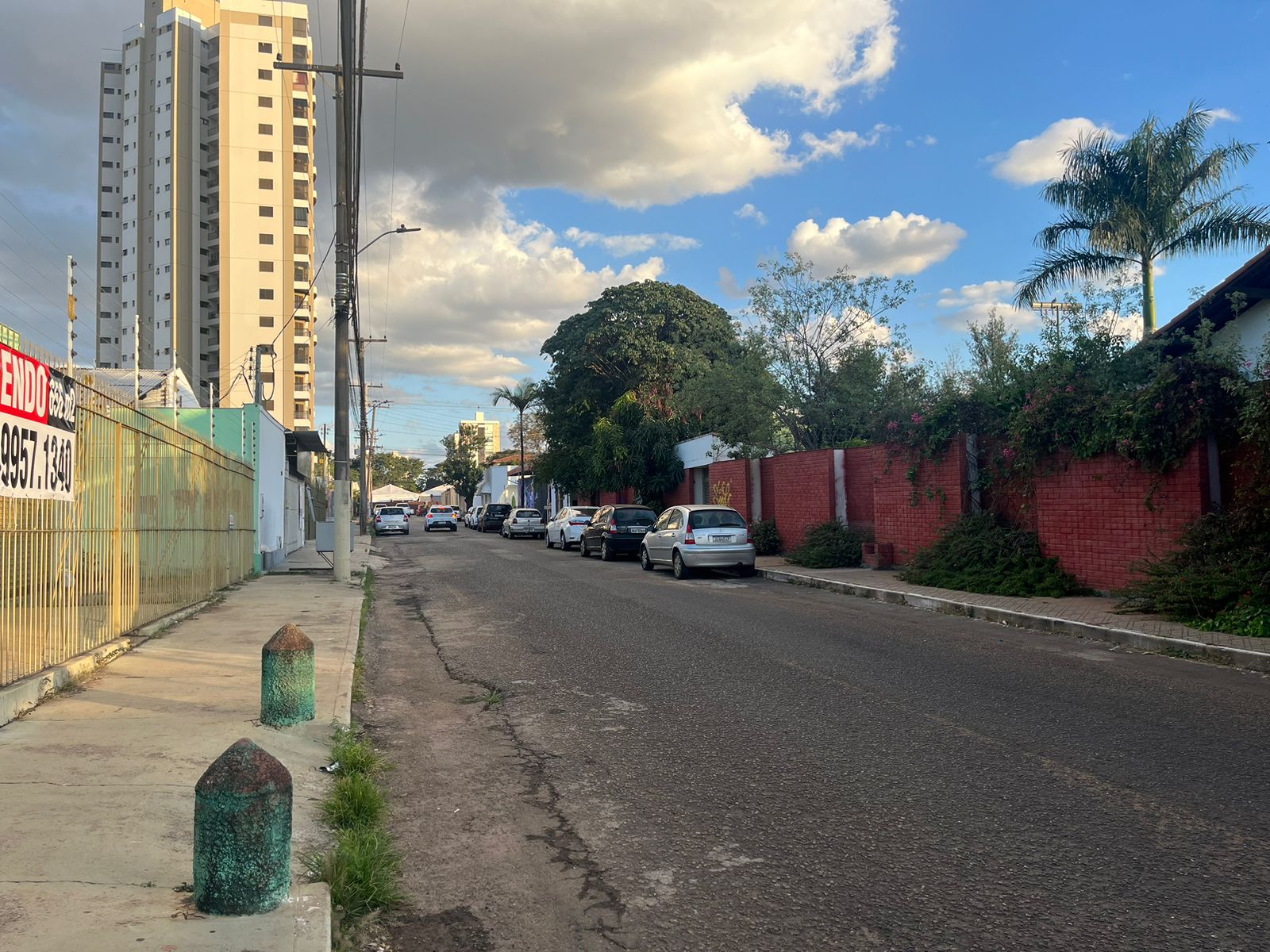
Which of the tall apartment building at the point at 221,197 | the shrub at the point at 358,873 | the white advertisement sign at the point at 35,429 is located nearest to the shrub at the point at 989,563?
the shrub at the point at 358,873

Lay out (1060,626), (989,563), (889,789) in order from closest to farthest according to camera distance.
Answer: (889,789) → (1060,626) → (989,563)

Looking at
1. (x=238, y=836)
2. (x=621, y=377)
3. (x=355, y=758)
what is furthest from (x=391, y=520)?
(x=238, y=836)

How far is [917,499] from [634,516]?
9.55 meters

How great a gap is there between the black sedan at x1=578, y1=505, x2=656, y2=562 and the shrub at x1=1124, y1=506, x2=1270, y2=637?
1528cm

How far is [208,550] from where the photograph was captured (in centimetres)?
1476

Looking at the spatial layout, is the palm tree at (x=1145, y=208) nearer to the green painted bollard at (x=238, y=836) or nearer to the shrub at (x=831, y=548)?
the shrub at (x=831, y=548)

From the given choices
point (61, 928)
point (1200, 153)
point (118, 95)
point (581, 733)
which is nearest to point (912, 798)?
point (581, 733)

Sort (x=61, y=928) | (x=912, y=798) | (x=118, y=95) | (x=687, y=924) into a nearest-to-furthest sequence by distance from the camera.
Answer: (x=61, y=928)
(x=687, y=924)
(x=912, y=798)
(x=118, y=95)

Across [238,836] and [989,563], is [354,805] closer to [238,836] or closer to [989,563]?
[238,836]

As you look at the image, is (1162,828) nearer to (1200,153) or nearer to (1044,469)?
(1044,469)

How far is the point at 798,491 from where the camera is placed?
24.1 m

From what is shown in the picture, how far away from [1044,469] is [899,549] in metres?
4.77

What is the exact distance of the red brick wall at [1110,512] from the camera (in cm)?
1245

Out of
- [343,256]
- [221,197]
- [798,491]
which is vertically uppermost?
[221,197]
